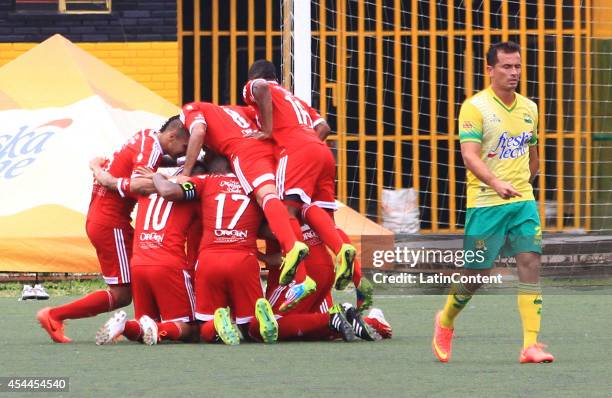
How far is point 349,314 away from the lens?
10.2 metres

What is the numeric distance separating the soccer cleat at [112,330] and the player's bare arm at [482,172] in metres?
2.42

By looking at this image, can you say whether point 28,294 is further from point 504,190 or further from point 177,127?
point 504,190

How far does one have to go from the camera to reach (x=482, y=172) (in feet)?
28.2

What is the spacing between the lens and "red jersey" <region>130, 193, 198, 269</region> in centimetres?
1009

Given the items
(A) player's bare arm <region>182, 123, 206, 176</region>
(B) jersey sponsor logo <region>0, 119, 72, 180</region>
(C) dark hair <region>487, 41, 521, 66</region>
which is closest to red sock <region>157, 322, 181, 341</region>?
(A) player's bare arm <region>182, 123, 206, 176</region>

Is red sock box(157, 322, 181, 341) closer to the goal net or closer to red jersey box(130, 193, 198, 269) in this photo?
red jersey box(130, 193, 198, 269)

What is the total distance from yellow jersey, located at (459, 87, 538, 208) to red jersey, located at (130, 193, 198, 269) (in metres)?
2.13

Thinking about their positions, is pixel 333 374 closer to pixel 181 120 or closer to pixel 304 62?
pixel 181 120

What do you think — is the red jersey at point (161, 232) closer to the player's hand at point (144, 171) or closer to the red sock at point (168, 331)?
the player's hand at point (144, 171)

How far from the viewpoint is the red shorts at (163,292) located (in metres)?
10.0

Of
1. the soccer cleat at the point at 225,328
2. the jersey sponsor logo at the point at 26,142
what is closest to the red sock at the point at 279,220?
the soccer cleat at the point at 225,328

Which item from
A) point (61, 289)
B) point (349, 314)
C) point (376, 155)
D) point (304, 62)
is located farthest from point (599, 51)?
point (349, 314)

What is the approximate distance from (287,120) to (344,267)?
1.32 metres

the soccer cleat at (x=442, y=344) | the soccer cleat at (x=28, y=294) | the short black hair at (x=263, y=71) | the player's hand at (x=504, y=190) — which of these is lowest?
the soccer cleat at (x=28, y=294)
